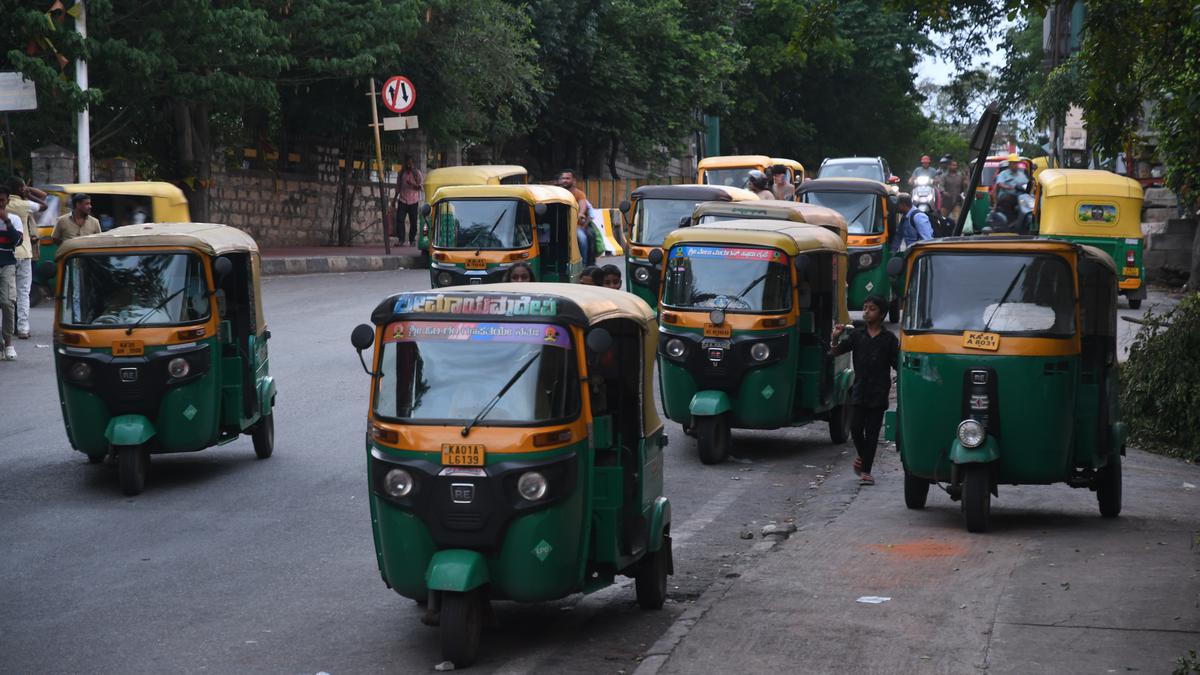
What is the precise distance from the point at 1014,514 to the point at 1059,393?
51.5 inches

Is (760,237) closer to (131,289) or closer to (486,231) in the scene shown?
(131,289)

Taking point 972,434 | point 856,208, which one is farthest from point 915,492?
point 856,208

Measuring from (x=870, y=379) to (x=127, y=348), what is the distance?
5699 millimetres

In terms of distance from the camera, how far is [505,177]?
3350cm

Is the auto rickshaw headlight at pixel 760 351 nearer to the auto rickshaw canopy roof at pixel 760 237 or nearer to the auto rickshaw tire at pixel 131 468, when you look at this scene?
the auto rickshaw canopy roof at pixel 760 237

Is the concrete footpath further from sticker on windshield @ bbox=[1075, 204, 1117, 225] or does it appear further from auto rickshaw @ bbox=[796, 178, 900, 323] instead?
sticker on windshield @ bbox=[1075, 204, 1117, 225]

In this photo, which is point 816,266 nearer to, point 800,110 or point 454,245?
point 454,245

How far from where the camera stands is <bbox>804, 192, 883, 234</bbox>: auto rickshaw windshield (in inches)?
906

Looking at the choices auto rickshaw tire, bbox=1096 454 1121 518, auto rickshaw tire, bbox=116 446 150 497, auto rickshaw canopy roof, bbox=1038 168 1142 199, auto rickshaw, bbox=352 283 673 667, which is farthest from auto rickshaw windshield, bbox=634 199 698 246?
auto rickshaw, bbox=352 283 673 667

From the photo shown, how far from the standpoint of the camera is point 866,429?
1251 cm

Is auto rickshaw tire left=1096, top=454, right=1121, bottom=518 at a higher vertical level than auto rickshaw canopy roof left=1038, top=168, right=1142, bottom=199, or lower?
lower

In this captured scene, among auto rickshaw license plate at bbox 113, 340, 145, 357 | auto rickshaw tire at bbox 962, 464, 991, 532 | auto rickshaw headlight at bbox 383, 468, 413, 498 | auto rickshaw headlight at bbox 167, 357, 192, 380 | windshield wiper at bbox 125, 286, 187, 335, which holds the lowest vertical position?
auto rickshaw tire at bbox 962, 464, 991, 532

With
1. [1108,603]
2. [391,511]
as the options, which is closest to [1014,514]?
[1108,603]

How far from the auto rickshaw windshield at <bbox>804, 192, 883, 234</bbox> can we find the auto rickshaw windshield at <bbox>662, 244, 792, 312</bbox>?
→ 9518 millimetres
